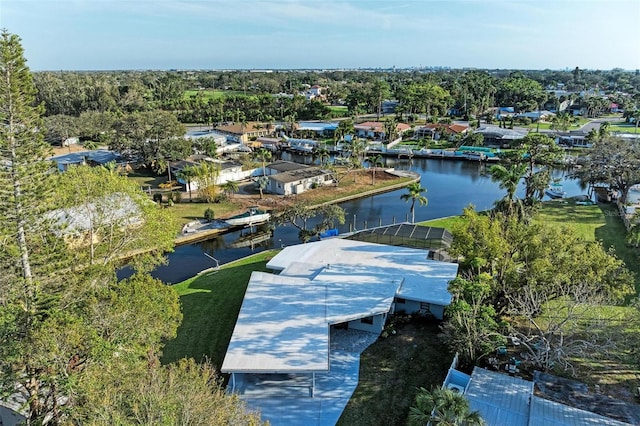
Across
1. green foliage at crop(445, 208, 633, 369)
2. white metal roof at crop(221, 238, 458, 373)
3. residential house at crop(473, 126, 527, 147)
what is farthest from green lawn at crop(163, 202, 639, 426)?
residential house at crop(473, 126, 527, 147)

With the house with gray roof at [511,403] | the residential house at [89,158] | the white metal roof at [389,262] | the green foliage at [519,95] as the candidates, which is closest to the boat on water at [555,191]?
the white metal roof at [389,262]

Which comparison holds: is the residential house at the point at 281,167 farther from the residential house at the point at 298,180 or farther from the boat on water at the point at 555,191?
the boat on water at the point at 555,191

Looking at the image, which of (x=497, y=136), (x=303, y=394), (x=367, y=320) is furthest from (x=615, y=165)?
(x=303, y=394)

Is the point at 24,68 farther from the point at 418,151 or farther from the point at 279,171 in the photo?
the point at 418,151

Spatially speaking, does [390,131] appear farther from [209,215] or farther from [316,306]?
[316,306]

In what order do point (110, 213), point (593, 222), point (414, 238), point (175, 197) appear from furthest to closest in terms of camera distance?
point (175, 197) < point (593, 222) < point (414, 238) < point (110, 213)
